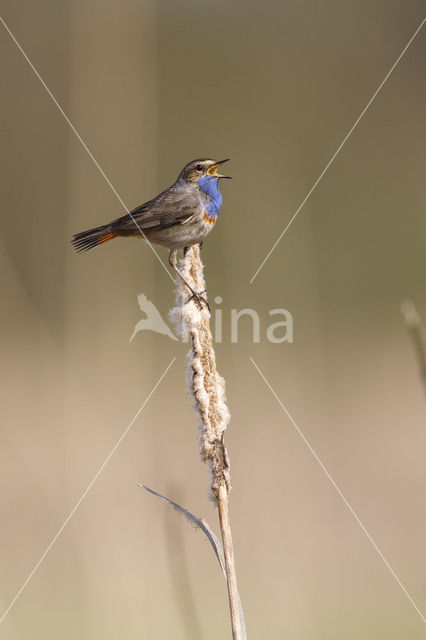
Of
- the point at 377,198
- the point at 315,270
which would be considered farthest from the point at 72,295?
the point at 377,198

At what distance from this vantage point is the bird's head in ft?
6.44

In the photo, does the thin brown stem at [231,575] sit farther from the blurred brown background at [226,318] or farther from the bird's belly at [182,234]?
the bird's belly at [182,234]

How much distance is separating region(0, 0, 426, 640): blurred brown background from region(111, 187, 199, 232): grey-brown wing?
700mm

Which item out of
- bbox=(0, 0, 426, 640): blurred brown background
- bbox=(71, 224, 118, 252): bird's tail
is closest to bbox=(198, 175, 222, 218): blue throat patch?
bbox=(71, 224, 118, 252): bird's tail

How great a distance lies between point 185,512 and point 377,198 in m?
3.14

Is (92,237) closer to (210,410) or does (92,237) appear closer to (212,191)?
(212,191)

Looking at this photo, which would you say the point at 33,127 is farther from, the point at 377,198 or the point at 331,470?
the point at 331,470

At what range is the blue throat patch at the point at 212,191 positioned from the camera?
6.13ft

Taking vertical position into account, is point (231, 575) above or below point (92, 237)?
below

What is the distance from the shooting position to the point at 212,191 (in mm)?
1946

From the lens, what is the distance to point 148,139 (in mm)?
2467

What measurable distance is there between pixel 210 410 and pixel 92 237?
0.79 meters

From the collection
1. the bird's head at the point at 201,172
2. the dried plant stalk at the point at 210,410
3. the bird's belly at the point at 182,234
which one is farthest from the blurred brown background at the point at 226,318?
the bird's belly at the point at 182,234

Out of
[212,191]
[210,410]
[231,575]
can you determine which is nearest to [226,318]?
[212,191]
